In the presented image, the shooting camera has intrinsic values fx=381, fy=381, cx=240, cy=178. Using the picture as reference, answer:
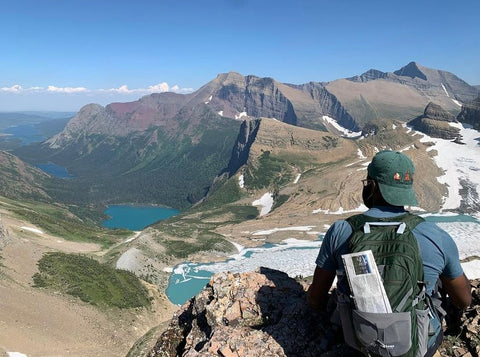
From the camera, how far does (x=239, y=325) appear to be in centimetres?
1069

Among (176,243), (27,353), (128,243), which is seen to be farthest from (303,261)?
(27,353)

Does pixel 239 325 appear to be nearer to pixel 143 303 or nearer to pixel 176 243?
pixel 143 303

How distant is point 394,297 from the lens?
618 cm

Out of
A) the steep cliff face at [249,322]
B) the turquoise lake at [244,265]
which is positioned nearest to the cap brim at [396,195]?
the steep cliff face at [249,322]

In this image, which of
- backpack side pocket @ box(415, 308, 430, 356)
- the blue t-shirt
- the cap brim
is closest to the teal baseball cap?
the cap brim

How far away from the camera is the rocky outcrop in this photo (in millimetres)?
9328

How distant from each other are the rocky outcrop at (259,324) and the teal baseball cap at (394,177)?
12.8 ft

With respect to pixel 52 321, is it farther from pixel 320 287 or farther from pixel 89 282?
pixel 320 287

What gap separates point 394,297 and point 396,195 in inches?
72.8

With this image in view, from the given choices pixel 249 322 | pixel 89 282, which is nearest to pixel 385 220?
pixel 249 322

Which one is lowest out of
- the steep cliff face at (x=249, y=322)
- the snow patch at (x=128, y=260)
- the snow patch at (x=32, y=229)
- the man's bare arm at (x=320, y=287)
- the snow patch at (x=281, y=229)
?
the snow patch at (x=281, y=229)

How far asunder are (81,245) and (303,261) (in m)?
71.5

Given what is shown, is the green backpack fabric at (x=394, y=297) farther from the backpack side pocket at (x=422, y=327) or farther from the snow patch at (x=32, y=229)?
the snow patch at (x=32, y=229)

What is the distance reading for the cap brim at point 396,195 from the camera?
6.94 m
